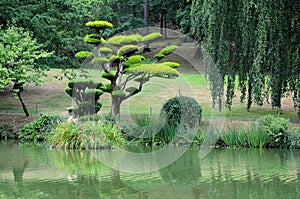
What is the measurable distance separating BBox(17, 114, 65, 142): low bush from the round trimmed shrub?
12.0ft

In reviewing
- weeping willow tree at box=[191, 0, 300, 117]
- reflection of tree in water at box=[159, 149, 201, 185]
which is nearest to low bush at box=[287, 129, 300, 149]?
weeping willow tree at box=[191, 0, 300, 117]

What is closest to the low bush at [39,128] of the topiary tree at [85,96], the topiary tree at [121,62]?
the topiary tree at [85,96]

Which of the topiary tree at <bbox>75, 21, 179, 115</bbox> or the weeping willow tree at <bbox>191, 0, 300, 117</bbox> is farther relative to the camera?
the topiary tree at <bbox>75, 21, 179, 115</bbox>

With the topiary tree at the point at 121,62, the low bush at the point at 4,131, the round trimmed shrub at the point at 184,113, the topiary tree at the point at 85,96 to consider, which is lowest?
the low bush at the point at 4,131

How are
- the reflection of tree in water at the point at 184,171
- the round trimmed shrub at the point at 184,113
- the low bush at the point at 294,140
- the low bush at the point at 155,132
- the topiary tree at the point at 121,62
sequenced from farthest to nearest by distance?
the topiary tree at the point at 121,62 → the round trimmed shrub at the point at 184,113 → the low bush at the point at 155,132 → the low bush at the point at 294,140 → the reflection of tree in water at the point at 184,171

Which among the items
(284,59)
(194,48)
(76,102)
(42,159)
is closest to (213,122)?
(284,59)

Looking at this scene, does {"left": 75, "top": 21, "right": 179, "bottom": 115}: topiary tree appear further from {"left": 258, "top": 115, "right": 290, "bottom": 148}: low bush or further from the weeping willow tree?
{"left": 258, "top": 115, "right": 290, "bottom": 148}: low bush

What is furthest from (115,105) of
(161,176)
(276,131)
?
(161,176)

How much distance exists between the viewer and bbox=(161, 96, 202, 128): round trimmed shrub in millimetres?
17547

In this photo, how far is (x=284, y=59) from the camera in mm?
16203

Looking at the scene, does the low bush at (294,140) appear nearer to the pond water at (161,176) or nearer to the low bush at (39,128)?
the pond water at (161,176)

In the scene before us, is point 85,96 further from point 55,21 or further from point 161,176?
point 161,176

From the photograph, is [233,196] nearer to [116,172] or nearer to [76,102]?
[116,172]

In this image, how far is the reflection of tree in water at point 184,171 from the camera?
11852 millimetres
